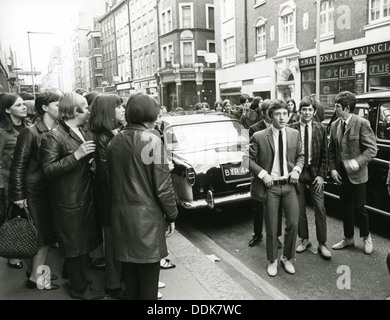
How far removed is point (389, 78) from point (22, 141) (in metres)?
14.6

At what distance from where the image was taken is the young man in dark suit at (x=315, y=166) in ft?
14.8

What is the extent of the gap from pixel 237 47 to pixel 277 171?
23.3m

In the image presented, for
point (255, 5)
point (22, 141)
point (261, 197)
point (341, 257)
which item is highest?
point (255, 5)

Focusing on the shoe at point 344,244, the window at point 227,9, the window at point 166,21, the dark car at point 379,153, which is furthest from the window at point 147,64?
the shoe at point 344,244

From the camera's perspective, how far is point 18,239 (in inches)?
122

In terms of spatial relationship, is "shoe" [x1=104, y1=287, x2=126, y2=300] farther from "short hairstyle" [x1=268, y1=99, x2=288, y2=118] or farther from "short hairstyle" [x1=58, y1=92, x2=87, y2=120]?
"short hairstyle" [x1=268, y1=99, x2=288, y2=118]

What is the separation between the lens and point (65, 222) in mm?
3131

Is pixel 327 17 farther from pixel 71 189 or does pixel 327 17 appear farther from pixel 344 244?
pixel 71 189

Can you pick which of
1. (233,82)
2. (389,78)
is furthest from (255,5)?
(389,78)

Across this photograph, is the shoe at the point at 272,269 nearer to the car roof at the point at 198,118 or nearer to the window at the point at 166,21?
the car roof at the point at 198,118

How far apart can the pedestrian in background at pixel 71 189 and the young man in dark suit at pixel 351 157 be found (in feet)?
9.78

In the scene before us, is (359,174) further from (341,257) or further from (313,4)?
(313,4)

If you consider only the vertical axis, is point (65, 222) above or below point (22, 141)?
below

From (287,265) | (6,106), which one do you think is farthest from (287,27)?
(6,106)
